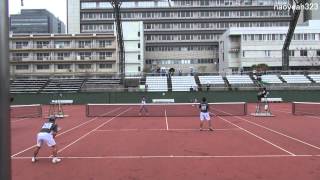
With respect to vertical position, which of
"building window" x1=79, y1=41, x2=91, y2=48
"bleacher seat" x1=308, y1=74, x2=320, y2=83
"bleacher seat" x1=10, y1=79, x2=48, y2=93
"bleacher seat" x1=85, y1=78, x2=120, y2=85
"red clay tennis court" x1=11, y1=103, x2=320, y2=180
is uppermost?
"building window" x1=79, y1=41, x2=91, y2=48

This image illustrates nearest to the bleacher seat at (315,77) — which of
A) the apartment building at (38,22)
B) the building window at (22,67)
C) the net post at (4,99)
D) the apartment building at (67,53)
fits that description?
the apartment building at (67,53)

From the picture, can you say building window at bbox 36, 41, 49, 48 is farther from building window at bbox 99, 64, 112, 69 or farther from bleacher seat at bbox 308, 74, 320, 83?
bleacher seat at bbox 308, 74, 320, 83

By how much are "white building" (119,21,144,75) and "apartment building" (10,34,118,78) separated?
314 inches

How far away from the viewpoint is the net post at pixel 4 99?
2301 mm

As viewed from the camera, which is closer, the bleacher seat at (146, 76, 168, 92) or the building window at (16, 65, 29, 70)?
the bleacher seat at (146, 76, 168, 92)

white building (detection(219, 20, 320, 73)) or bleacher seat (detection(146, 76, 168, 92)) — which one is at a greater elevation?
white building (detection(219, 20, 320, 73))

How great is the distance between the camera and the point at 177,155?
1345 cm

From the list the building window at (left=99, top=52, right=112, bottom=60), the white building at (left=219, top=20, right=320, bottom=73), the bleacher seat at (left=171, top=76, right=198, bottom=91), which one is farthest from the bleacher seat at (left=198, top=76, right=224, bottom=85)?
the building window at (left=99, top=52, right=112, bottom=60)

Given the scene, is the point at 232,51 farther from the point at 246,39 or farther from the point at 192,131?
the point at 192,131

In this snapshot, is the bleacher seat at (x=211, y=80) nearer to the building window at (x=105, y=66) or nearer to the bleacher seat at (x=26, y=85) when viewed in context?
the bleacher seat at (x=26, y=85)

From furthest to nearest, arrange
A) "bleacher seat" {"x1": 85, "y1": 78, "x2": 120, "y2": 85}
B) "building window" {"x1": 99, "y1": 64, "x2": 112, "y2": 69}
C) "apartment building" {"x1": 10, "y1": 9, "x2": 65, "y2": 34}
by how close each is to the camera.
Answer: "apartment building" {"x1": 10, "y1": 9, "x2": 65, "y2": 34} → "building window" {"x1": 99, "y1": 64, "x2": 112, "y2": 69} → "bleacher seat" {"x1": 85, "y1": 78, "x2": 120, "y2": 85}

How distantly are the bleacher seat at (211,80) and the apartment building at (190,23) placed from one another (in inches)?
1835

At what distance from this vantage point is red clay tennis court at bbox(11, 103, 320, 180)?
10.6 meters

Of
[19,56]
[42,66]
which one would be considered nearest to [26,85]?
[42,66]
